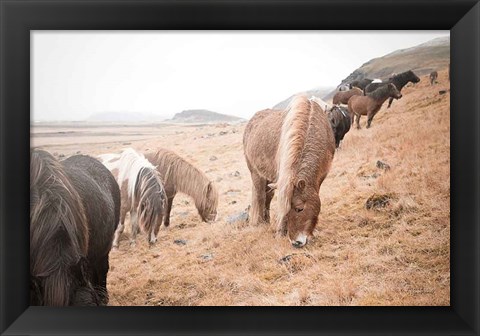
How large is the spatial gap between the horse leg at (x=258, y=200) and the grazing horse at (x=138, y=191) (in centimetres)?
48

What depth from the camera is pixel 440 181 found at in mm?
2162

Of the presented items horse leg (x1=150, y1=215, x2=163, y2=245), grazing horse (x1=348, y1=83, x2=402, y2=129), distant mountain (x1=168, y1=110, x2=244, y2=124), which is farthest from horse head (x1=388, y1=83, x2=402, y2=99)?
horse leg (x1=150, y1=215, x2=163, y2=245)

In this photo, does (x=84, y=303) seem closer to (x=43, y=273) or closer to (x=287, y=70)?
(x=43, y=273)

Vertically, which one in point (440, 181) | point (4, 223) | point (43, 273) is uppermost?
point (440, 181)

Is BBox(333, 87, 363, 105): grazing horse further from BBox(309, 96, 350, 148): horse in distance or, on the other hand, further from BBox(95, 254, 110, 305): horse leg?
BBox(95, 254, 110, 305): horse leg

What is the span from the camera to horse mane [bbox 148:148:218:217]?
219cm

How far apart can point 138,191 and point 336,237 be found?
1067mm

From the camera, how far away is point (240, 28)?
7.12 ft

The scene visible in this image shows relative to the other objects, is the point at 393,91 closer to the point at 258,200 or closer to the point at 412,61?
the point at 412,61

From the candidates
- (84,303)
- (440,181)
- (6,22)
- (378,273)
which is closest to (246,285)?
(378,273)

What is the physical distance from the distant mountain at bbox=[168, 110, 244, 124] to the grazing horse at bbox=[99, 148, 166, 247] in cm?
29

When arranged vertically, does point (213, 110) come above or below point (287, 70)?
below

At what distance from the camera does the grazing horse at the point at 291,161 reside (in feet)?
7.09

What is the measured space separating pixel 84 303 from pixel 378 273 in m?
1.53
